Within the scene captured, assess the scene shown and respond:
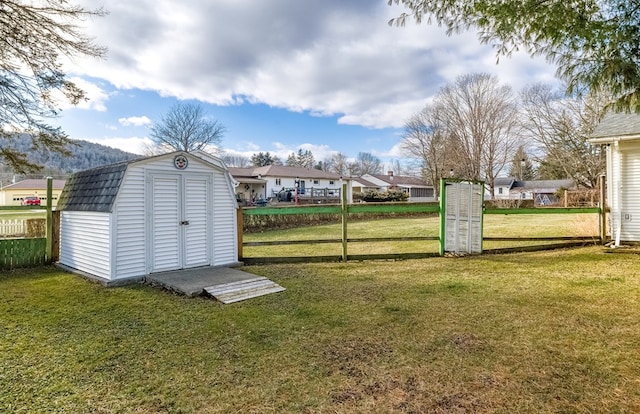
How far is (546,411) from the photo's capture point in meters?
2.21

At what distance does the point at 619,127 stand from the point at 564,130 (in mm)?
21135

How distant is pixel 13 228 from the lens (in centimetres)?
903

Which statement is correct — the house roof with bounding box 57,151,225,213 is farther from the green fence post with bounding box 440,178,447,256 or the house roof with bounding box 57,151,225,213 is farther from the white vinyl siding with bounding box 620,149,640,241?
the white vinyl siding with bounding box 620,149,640,241

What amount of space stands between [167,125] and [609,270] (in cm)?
3517

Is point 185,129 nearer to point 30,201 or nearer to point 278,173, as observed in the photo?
point 278,173

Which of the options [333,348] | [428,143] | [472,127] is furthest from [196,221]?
[428,143]

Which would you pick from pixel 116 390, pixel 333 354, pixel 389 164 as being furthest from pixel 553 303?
pixel 389 164

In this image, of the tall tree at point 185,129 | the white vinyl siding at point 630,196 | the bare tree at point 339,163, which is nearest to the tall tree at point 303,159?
the bare tree at point 339,163

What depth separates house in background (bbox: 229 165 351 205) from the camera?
114ft

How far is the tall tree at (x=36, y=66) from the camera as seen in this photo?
6.98 m

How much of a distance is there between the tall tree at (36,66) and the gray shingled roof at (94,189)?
1.45m

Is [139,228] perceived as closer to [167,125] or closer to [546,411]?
[546,411]

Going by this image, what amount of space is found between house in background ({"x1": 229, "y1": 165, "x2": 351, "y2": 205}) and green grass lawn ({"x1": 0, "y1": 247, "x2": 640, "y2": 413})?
91.3 feet

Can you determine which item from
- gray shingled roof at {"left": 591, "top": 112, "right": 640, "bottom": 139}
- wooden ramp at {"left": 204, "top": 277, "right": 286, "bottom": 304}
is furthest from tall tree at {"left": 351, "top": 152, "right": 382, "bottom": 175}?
wooden ramp at {"left": 204, "top": 277, "right": 286, "bottom": 304}
